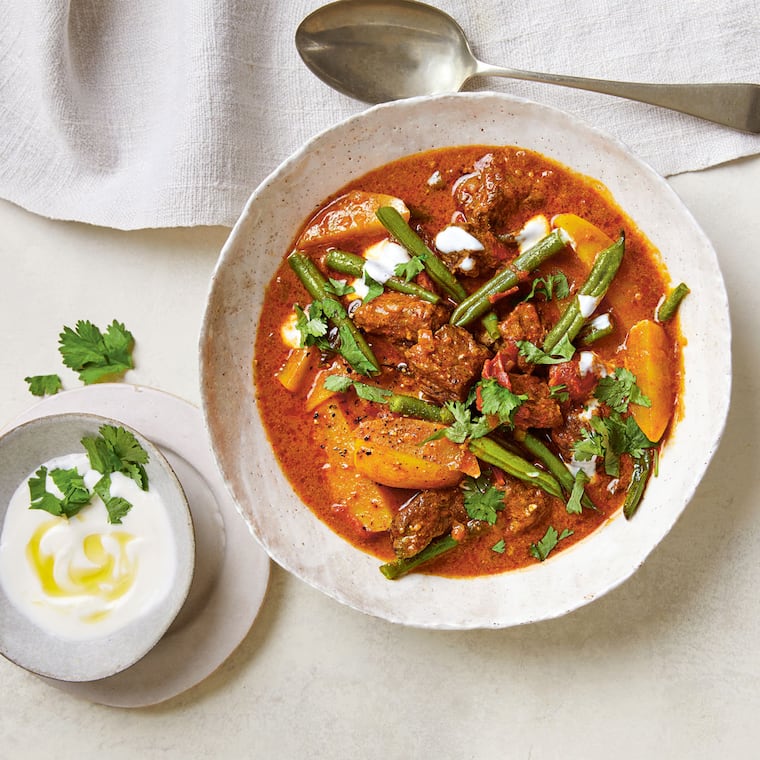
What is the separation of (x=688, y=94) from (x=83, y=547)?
3435 mm

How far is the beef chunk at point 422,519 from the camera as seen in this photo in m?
3.33

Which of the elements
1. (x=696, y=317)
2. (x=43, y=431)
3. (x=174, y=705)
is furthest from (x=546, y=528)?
(x=43, y=431)

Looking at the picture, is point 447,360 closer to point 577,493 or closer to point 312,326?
point 312,326

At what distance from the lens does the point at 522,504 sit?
3.36 m

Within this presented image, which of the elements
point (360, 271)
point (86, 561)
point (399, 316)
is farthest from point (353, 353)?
point (86, 561)

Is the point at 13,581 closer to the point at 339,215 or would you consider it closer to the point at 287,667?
the point at 287,667

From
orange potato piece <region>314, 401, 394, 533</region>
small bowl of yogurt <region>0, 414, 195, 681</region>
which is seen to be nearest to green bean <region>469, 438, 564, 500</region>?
orange potato piece <region>314, 401, 394, 533</region>

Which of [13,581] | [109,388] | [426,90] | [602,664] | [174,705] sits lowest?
[174,705]

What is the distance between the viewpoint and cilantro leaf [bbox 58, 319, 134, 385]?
3.71 metres

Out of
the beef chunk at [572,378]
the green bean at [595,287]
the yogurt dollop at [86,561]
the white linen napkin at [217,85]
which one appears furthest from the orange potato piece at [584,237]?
the yogurt dollop at [86,561]

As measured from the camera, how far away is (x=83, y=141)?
3.76 metres

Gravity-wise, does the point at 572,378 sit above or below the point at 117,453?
above

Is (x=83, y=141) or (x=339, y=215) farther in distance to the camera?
(x=83, y=141)

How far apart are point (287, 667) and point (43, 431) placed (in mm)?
1607
